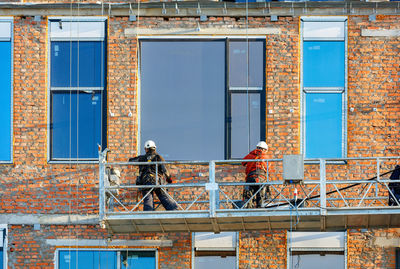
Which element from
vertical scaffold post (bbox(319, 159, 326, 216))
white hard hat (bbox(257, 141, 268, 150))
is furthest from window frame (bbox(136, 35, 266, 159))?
vertical scaffold post (bbox(319, 159, 326, 216))

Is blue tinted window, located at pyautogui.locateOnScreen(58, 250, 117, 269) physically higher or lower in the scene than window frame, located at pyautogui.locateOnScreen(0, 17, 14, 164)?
lower

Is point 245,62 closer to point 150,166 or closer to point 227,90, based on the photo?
point 227,90

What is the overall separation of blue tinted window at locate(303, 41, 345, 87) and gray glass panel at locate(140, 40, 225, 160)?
1.81 metres

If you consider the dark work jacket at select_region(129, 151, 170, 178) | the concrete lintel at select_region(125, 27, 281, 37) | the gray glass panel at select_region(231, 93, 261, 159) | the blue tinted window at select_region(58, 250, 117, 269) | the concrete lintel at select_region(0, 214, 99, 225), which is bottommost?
the blue tinted window at select_region(58, 250, 117, 269)

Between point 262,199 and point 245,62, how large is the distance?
10.7ft

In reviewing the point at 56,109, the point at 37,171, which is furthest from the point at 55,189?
the point at 56,109

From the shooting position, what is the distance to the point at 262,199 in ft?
48.0

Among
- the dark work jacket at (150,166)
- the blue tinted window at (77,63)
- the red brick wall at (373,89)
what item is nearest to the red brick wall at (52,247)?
the dark work jacket at (150,166)

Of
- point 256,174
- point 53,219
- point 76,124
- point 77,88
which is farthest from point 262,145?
point 53,219

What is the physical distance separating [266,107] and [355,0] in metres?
2.96

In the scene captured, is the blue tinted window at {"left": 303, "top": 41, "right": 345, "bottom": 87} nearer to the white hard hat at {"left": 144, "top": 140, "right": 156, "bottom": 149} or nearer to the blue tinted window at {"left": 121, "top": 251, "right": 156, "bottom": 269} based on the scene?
the white hard hat at {"left": 144, "top": 140, "right": 156, "bottom": 149}

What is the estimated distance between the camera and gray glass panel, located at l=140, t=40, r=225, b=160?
53.3 feet

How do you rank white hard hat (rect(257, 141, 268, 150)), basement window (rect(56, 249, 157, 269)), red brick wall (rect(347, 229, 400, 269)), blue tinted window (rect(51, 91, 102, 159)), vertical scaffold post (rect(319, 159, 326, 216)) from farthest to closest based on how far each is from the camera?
1. blue tinted window (rect(51, 91, 102, 159))
2. basement window (rect(56, 249, 157, 269))
3. red brick wall (rect(347, 229, 400, 269))
4. white hard hat (rect(257, 141, 268, 150))
5. vertical scaffold post (rect(319, 159, 326, 216))

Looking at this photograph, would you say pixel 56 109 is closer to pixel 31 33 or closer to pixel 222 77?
pixel 31 33
